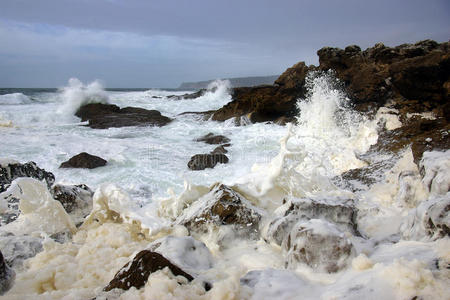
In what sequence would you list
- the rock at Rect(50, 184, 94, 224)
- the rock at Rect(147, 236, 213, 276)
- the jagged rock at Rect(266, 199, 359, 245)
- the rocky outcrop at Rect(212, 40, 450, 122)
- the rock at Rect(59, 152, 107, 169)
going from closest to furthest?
1. the rock at Rect(147, 236, 213, 276)
2. the jagged rock at Rect(266, 199, 359, 245)
3. the rock at Rect(50, 184, 94, 224)
4. the rocky outcrop at Rect(212, 40, 450, 122)
5. the rock at Rect(59, 152, 107, 169)

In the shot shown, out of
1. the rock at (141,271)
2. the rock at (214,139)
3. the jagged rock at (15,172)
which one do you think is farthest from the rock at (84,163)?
the rock at (141,271)

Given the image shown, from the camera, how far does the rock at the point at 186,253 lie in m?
2.04

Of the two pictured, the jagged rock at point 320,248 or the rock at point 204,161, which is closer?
the jagged rock at point 320,248

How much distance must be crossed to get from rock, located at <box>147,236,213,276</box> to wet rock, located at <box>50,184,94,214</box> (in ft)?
6.82

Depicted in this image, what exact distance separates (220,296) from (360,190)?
299cm

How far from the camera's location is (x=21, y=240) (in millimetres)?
2752

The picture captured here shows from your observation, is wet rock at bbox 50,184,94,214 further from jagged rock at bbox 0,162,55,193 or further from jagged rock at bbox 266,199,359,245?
jagged rock at bbox 266,199,359,245

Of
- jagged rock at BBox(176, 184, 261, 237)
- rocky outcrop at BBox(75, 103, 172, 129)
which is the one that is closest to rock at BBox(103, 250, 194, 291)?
jagged rock at BBox(176, 184, 261, 237)

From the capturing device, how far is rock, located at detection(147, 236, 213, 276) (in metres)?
2.04

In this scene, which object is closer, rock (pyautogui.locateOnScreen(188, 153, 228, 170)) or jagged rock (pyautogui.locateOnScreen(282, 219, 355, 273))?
jagged rock (pyautogui.locateOnScreen(282, 219, 355, 273))

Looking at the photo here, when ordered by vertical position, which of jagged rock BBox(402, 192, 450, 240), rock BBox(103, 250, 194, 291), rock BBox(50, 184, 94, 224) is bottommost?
rock BBox(50, 184, 94, 224)

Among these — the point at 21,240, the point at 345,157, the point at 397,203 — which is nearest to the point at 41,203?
the point at 21,240

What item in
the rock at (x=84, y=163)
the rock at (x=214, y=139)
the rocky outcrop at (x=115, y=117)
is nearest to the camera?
the rock at (x=84, y=163)

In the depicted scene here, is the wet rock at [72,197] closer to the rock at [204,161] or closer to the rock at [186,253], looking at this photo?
the rock at [186,253]
